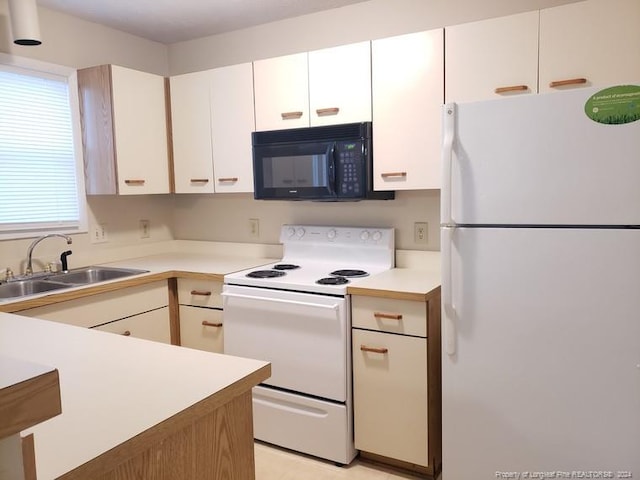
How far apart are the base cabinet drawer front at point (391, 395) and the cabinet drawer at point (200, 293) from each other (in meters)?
0.85

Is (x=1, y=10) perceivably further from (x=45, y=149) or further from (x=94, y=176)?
(x=94, y=176)

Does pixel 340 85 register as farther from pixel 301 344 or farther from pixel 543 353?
pixel 543 353

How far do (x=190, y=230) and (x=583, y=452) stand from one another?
274cm

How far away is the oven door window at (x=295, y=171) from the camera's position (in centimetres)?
256

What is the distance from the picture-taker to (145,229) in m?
3.45

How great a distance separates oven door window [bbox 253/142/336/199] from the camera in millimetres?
2561

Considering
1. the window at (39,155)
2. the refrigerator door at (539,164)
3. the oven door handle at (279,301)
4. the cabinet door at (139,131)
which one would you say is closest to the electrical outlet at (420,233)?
the oven door handle at (279,301)

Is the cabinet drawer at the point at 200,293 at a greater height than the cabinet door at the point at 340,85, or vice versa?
the cabinet door at the point at 340,85

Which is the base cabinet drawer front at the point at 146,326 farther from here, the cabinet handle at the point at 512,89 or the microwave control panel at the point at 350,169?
the cabinet handle at the point at 512,89

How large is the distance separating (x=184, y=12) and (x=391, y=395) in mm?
2361

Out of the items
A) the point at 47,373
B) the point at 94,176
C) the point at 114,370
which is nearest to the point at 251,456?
the point at 114,370

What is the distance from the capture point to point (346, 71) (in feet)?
8.20

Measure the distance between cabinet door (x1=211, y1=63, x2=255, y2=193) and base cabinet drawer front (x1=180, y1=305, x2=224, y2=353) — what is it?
0.74 metres

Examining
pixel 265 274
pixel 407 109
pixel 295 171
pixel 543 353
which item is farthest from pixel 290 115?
pixel 543 353
